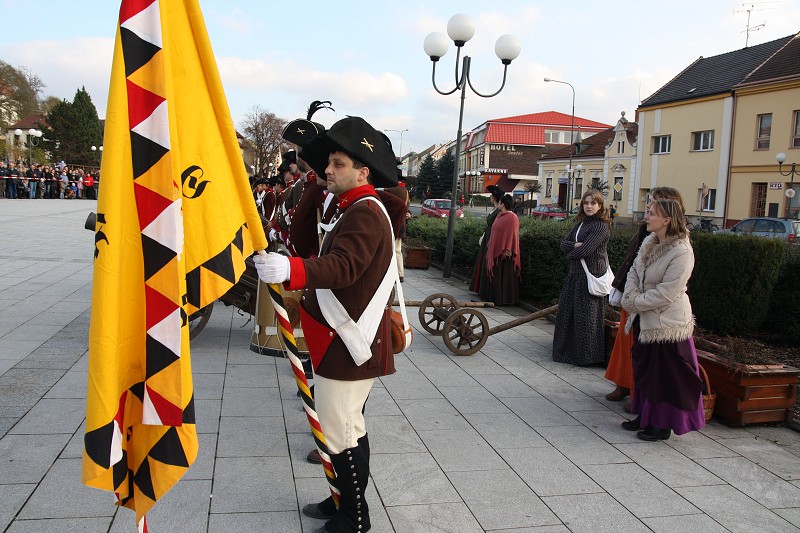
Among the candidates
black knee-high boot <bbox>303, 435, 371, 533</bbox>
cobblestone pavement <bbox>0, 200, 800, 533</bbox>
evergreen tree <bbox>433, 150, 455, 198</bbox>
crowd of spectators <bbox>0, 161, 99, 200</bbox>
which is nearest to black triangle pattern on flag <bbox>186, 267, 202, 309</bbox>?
black knee-high boot <bbox>303, 435, 371, 533</bbox>

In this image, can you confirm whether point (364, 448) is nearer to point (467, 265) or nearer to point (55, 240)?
point (467, 265)

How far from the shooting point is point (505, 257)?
10.2 metres

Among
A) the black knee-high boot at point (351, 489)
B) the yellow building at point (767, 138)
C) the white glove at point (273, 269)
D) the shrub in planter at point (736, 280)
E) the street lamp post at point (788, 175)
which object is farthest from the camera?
the yellow building at point (767, 138)

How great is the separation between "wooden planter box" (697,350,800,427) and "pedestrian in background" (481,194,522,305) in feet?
16.9

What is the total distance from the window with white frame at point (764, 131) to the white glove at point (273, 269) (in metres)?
35.1

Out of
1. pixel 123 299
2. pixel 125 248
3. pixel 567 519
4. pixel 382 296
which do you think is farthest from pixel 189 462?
pixel 567 519

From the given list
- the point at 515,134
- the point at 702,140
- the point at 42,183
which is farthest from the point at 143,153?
the point at 515,134

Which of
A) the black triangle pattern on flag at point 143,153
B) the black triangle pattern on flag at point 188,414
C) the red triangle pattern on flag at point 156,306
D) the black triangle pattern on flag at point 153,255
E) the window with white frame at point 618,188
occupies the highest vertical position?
the window with white frame at point 618,188

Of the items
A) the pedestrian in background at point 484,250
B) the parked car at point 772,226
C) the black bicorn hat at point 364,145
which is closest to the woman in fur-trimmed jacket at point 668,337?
the black bicorn hat at point 364,145

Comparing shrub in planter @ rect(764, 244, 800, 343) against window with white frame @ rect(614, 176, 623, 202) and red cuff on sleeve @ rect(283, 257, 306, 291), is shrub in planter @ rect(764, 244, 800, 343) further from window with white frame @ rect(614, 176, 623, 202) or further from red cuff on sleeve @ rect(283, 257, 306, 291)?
window with white frame @ rect(614, 176, 623, 202)

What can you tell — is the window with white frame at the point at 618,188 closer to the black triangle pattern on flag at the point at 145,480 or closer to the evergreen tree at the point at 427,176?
the evergreen tree at the point at 427,176

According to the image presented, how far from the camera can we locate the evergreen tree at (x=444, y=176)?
7100 cm

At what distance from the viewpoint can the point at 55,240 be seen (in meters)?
15.6

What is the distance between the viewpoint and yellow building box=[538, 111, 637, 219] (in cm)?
4494
